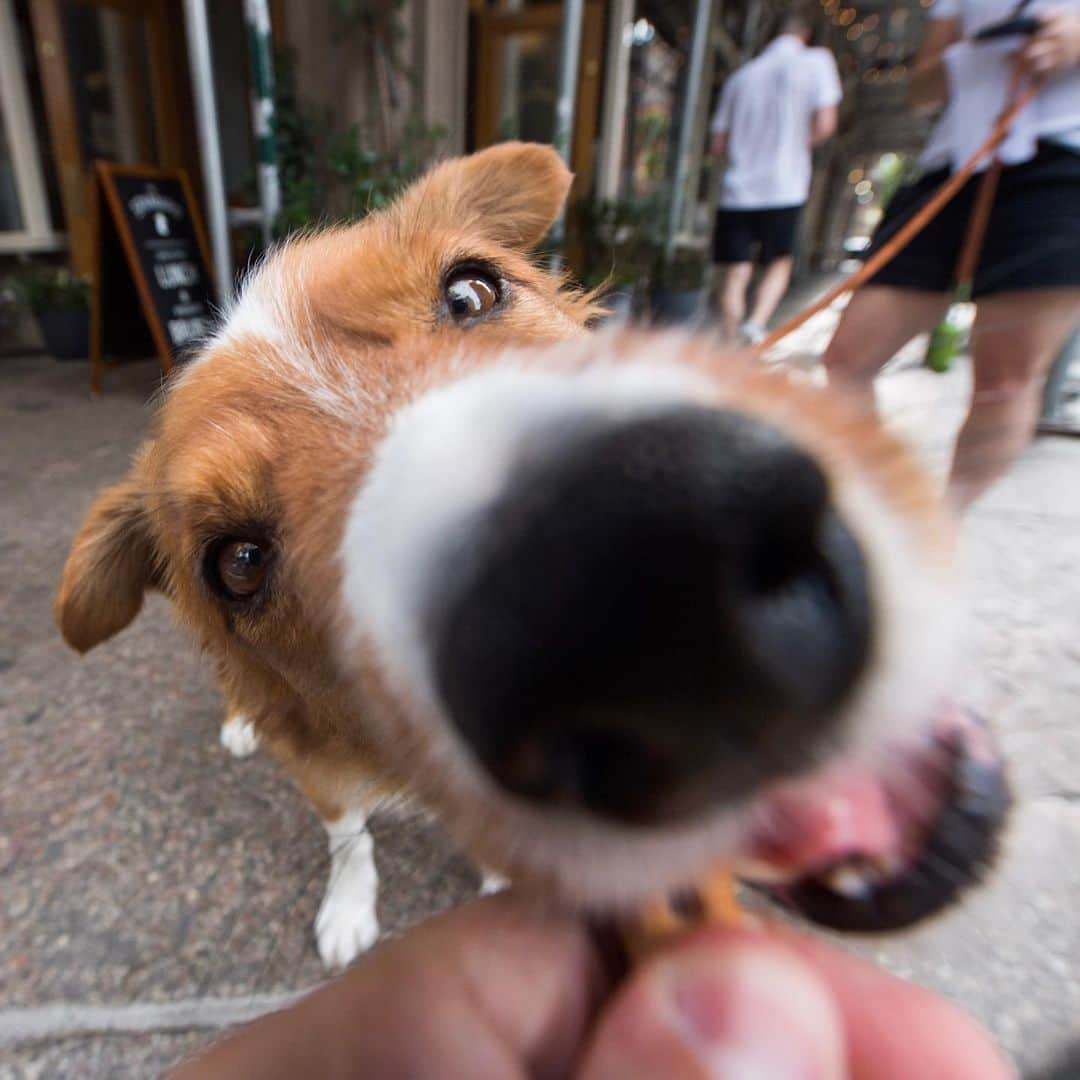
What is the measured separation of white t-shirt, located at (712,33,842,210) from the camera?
21.6 ft

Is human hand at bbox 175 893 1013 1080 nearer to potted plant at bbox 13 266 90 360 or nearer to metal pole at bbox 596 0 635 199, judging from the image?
potted plant at bbox 13 266 90 360

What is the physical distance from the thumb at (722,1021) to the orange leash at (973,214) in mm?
1259

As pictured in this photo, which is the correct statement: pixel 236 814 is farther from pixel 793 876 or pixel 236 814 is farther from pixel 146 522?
pixel 793 876

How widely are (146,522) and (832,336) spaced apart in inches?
87.3

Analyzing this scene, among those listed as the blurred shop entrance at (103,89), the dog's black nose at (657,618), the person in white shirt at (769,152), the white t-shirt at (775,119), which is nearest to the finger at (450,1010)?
the dog's black nose at (657,618)

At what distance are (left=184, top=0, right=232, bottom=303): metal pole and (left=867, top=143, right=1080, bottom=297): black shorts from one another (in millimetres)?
4166

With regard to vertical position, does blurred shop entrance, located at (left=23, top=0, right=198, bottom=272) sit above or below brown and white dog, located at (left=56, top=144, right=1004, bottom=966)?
above

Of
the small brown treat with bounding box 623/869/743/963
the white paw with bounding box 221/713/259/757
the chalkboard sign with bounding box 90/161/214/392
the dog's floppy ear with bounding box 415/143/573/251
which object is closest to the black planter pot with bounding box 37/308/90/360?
the chalkboard sign with bounding box 90/161/214/392

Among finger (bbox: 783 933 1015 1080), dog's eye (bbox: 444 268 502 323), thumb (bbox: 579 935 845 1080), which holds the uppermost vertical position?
dog's eye (bbox: 444 268 502 323)

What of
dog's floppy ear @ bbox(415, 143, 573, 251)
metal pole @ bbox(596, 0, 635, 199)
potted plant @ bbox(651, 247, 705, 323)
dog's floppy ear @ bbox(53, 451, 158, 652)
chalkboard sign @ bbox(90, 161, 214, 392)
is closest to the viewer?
dog's floppy ear @ bbox(53, 451, 158, 652)

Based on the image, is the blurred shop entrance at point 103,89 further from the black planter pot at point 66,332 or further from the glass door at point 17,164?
the black planter pot at point 66,332

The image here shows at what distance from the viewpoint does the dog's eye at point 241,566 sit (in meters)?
1.46

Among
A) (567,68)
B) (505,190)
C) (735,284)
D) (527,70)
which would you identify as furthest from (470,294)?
(527,70)

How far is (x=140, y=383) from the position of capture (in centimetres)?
748
